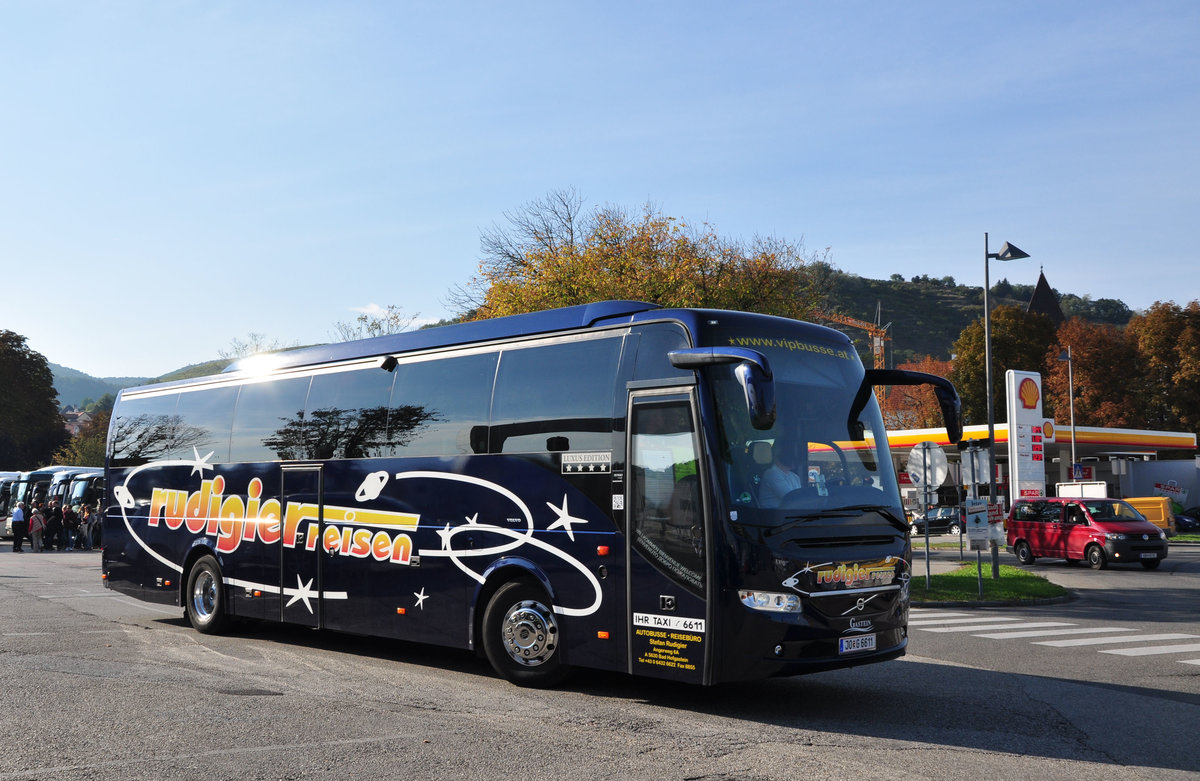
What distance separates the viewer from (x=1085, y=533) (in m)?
29.4

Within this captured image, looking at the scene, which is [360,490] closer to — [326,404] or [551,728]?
[326,404]

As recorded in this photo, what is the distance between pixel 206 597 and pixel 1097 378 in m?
78.0

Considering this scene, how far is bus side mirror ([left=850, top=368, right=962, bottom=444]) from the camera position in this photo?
9688 mm

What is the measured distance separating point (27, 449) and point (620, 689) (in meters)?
99.5

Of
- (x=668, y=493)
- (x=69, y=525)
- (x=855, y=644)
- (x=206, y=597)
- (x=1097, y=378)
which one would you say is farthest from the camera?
(x=1097, y=378)

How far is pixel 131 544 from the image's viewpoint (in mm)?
15914

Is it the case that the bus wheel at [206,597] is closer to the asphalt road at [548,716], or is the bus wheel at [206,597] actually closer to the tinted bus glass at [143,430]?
the asphalt road at [548,716]

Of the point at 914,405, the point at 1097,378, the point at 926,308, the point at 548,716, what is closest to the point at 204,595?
the point at 548,716

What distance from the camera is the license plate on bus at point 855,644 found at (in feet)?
28.6

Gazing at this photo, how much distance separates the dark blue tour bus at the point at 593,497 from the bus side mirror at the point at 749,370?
2cm

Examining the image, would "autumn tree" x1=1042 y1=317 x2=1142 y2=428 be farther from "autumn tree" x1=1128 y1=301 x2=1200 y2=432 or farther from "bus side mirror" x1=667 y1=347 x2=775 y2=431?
"bus side mirror" x1=667 y1=347 x2=775 y2=431

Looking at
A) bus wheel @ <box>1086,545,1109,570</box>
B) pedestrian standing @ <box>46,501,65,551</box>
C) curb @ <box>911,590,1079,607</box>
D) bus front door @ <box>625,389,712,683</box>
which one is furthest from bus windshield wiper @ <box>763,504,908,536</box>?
pedestrian standing @ <box>46,501,65,551</box>

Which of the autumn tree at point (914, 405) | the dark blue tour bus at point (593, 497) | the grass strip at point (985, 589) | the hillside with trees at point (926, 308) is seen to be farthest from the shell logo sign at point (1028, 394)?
the hillside with trees at point (926, 308)

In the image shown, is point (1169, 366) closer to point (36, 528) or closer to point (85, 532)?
point (85, 532)
